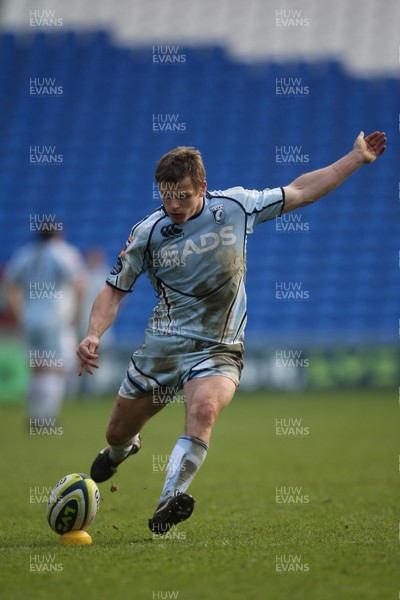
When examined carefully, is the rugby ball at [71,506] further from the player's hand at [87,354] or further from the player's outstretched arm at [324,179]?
the player's outstretched arm at [324,179]

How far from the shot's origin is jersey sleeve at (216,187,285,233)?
5.69 m

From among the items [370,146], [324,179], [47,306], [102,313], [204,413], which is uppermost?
[370,146]

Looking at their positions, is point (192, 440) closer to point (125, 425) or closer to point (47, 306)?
point (125, 425)

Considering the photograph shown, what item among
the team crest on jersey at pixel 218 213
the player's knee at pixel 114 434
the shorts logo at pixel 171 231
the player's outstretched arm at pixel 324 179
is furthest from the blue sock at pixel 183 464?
the player's outstretched arm at pixel 324 179

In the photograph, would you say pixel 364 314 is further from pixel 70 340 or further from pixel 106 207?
pixel 70 340

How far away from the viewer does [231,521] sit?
5965mm

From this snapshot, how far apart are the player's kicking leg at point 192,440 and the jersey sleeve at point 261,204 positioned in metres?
0.98

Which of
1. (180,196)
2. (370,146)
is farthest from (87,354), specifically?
(370,146)

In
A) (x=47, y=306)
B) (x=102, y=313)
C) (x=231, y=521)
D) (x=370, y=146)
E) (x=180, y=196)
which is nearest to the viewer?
(x=180, y=196)

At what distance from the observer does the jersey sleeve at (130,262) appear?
5.59 metres

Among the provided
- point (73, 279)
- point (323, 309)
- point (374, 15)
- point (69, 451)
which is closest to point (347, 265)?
point (323, 309)

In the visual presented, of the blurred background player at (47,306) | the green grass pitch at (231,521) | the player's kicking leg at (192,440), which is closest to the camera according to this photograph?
the green grass pitch at (231,521)

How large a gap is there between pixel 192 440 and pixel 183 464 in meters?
0.15

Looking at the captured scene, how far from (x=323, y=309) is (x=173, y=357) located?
1449 centimetres
